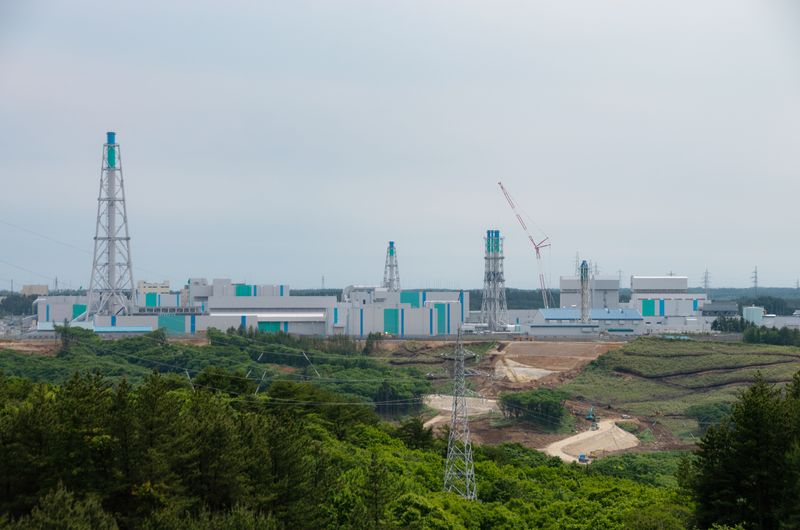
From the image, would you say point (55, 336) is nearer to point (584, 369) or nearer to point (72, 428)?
point (584, 369)

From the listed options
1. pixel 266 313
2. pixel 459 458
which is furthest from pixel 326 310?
pixel 459 458

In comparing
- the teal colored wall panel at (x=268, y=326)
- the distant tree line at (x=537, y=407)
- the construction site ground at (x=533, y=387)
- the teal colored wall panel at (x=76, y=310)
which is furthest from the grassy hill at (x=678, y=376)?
the teal colored wall panel at (x=76, y=310)

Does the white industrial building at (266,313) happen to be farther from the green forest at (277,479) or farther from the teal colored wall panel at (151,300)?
the green forest at (277,479)

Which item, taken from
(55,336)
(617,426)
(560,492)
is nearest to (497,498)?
(560,492)

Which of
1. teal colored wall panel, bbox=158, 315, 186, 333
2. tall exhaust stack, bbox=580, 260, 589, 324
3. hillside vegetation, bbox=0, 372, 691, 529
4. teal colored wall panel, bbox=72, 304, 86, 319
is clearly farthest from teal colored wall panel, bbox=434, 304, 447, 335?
Answer: hillside vegetation, bbox=0, 372, 691, 529

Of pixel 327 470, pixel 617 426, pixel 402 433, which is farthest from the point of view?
pixel 617 426

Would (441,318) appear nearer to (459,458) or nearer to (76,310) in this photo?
(76,310)

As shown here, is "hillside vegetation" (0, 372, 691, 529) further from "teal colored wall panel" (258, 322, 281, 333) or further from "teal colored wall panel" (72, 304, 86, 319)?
"teal colored wall panel" (72, 304, 86, 319)
